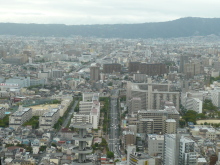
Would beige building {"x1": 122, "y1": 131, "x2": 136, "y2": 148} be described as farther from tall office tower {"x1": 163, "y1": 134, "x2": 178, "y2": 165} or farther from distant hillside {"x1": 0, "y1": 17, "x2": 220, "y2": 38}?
distant hillside {"x1": 0, "y1": 17, "x2": 220, "y2": 38}

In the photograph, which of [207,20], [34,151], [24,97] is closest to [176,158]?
[34,151]

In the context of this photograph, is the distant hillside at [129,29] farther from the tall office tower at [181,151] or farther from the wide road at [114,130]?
the tall office tower at [181,151]

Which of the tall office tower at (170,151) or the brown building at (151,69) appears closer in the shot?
the tall office tower at (170,151)

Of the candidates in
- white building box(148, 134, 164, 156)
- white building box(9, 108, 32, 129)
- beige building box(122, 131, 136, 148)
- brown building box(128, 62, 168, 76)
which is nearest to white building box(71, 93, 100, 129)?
beige building box(122, 131, 136, 148)

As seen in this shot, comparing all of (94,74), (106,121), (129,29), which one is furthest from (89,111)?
(129,29)

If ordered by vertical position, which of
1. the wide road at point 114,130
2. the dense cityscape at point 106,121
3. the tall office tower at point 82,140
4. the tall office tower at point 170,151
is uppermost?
the tall office tower at point 82,140

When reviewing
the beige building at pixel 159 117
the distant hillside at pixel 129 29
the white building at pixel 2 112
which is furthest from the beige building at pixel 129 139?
the distant hillside at pixel 129 29

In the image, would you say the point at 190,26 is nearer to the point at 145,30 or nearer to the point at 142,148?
the point at 145,30
